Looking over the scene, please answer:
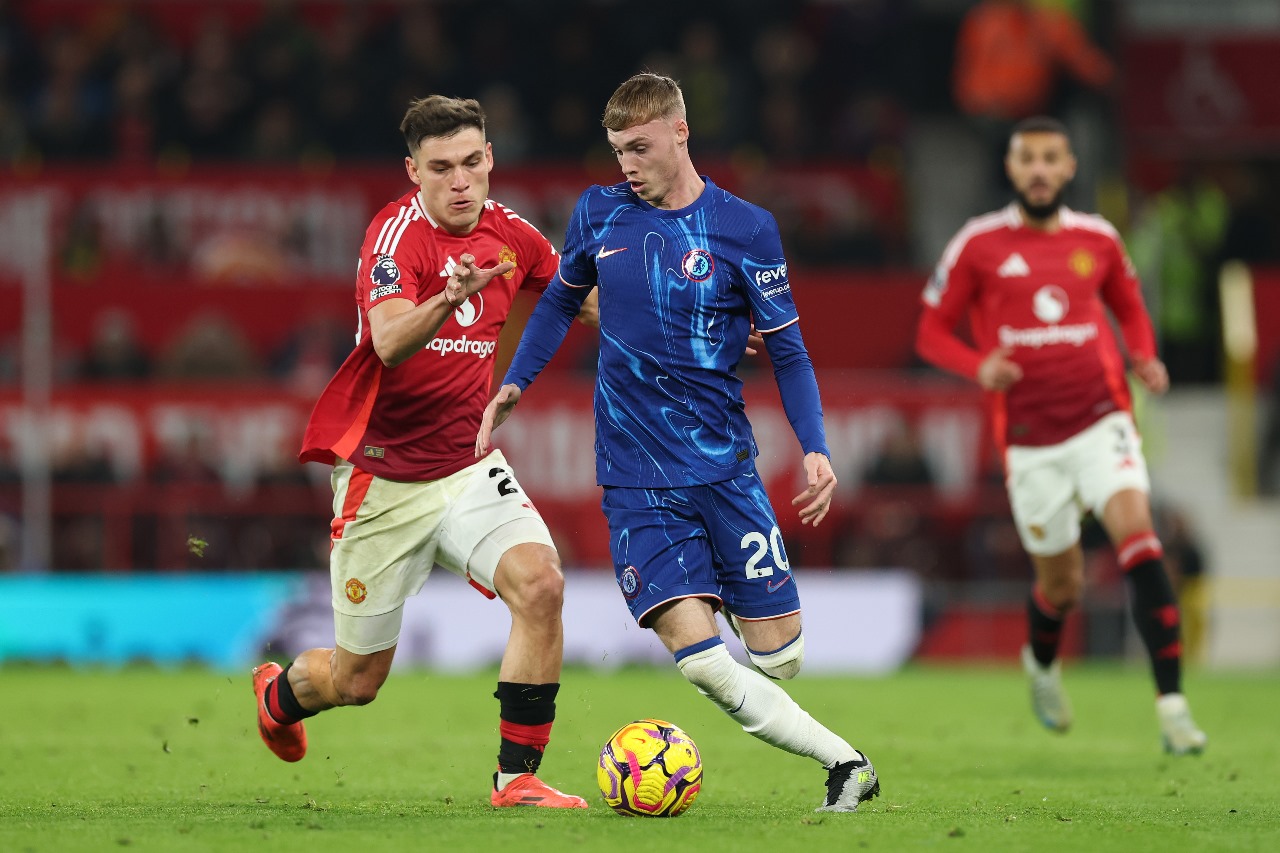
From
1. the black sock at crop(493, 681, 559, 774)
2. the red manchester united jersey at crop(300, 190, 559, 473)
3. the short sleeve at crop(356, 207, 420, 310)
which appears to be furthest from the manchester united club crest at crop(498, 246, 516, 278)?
the black sock at crop(493, 681, 559, 774)

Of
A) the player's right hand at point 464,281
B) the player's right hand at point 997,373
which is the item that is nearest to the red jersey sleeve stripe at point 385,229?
the player's right hand at point 464,281

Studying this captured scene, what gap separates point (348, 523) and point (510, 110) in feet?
46.1

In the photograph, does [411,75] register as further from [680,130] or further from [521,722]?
[521,722]

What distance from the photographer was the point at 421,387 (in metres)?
7.78

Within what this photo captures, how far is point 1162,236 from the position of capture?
67.7 ft

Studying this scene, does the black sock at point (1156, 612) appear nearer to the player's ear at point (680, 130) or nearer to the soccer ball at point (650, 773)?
the soccer ball at point (650, 773)

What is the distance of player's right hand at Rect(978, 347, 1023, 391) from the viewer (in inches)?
385

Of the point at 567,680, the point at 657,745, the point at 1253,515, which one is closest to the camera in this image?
the point at 657,745

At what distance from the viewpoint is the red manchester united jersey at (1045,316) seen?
10.4 meters

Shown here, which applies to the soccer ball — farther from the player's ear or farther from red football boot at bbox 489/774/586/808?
the player's ear

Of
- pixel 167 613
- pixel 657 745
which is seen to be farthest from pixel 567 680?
pixel 657 745

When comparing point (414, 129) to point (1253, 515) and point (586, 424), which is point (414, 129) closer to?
point (586, 424)

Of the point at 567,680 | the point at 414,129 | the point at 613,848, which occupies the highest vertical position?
the point at 414,129

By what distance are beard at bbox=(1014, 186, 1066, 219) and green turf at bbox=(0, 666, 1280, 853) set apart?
2.85 meters
